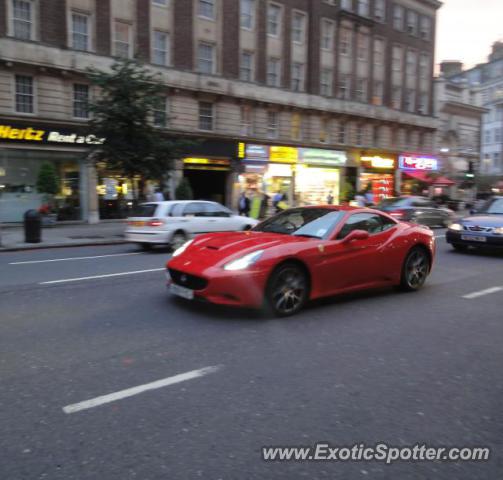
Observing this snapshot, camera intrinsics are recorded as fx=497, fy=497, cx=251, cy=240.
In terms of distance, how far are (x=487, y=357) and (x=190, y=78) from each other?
24337mm

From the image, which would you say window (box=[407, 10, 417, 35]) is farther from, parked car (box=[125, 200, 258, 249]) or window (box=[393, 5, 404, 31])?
parked car (box=[125, 200, 258, 249])

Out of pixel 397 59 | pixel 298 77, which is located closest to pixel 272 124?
pixel 298 77

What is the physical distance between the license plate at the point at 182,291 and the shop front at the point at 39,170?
52.2ft

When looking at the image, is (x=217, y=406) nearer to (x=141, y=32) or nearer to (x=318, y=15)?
(x=141, y=32)

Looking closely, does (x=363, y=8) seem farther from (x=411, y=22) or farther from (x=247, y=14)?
(x=247, y=14)

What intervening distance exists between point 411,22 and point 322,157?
637 inches

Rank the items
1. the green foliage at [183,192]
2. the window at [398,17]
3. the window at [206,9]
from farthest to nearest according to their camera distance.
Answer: the window at [398,17] → the window at [206,9] → the green foliage at [183,192]

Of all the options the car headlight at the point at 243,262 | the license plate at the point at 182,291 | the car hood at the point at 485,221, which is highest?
the car hood at the point at 485,221

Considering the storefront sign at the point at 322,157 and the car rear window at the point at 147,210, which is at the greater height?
the storefront sign at the point at 322,157

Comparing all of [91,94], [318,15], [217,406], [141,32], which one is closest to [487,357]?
[217,406]

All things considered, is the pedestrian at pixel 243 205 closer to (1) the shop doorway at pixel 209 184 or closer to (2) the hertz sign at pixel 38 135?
(1) the shop doorway at pixel 209 184

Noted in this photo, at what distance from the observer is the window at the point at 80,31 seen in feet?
74.2

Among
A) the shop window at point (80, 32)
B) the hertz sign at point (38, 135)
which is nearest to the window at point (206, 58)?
the shop window at point (80, 32)

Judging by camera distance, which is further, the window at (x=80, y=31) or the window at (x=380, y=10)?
the window at (x=380, y=10)
